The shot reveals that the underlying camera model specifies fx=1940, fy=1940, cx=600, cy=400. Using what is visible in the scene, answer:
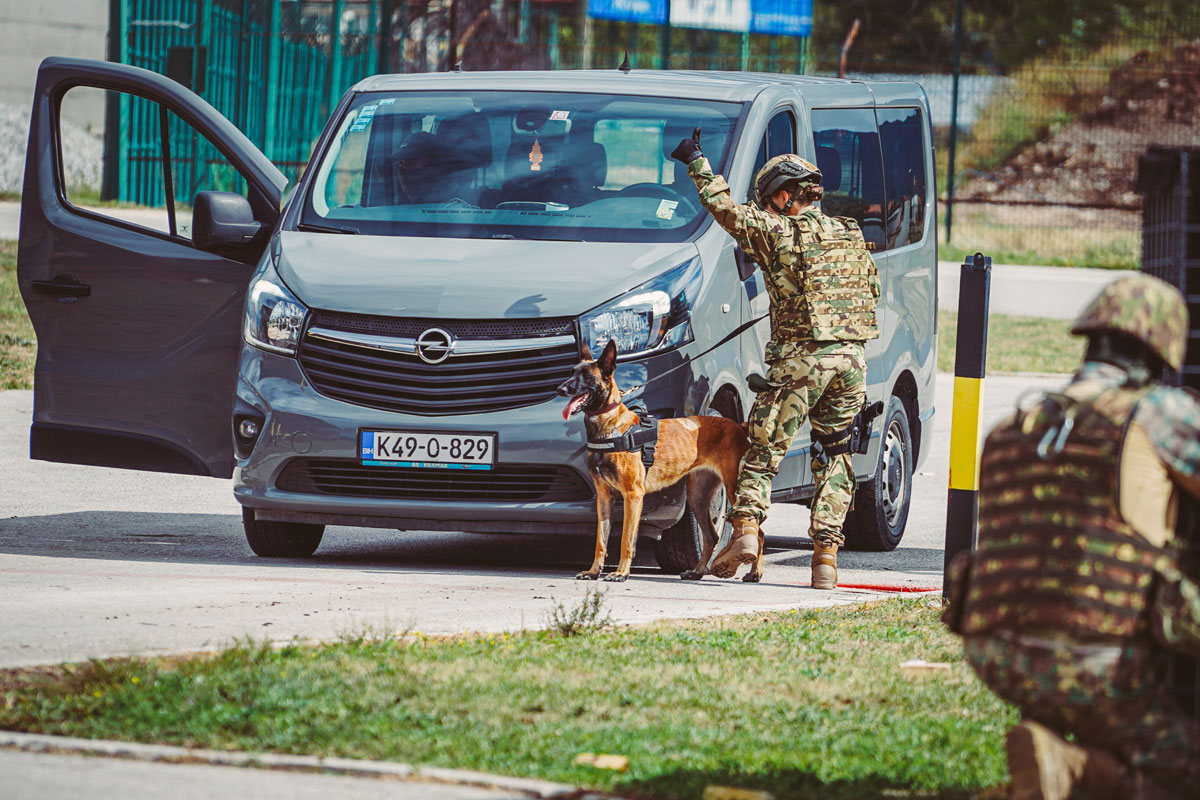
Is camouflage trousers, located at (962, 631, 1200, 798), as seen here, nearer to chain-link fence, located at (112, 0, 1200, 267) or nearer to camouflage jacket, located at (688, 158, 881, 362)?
camouflage jacket, located at (688, 158, 881, 362)

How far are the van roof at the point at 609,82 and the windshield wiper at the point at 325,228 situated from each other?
0.93 metres

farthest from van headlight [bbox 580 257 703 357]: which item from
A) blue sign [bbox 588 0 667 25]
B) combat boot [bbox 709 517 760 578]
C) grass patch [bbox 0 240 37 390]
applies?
blue sign [bbox 588 0 667 25]

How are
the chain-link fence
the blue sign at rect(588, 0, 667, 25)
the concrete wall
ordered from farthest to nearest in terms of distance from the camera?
the blue sign at rect(588, 0, 667, 25) < the concrete wall < the chain-link fence

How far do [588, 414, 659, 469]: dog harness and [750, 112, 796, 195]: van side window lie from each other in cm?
137

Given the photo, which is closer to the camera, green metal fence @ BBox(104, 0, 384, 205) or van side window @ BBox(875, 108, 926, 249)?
van side window @ BBox(875, 108, 926, 249)

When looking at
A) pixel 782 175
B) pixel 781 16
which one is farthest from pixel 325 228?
pixel 781 16

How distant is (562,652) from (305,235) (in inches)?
126

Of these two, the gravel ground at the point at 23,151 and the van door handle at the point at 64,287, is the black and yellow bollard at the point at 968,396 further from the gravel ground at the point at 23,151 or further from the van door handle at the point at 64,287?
the gravel ground at the point at 23,151

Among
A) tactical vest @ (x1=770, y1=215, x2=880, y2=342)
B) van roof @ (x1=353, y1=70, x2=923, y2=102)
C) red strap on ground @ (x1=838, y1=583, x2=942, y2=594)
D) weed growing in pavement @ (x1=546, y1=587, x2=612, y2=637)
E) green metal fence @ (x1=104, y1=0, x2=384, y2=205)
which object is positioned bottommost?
red strap on ground @ (x1=838, y1=583, x2=942, y2=594)

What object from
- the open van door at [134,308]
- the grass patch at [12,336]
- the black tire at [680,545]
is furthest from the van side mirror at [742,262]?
the grass patch at [12,336]

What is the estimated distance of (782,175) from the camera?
775cm

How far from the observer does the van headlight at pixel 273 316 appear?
25.8 ft

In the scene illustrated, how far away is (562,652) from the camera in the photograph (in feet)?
18.6

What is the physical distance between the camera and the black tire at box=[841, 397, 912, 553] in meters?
9.55
